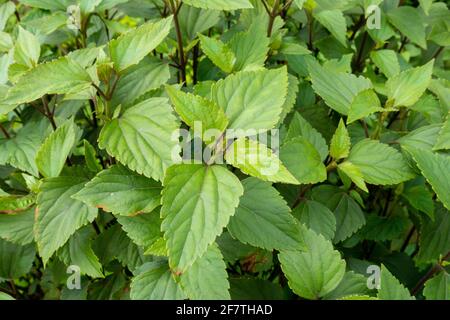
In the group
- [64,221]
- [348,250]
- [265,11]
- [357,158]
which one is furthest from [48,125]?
[348,250]

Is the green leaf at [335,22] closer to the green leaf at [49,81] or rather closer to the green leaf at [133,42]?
the green leaf at [133,42]

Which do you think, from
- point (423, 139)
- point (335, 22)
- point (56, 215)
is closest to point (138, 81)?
point (56, 215)

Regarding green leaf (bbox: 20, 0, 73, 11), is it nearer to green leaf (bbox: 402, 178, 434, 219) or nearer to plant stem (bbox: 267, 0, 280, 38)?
plant stem (bbox: 267, 0, 280, 38)

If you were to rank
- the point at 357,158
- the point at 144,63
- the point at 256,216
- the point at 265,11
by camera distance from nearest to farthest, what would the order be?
1. the point at 256,216
2. the point at 357,158
3. the point at 144,63
4. the point at 265,11

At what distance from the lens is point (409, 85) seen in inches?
48.8

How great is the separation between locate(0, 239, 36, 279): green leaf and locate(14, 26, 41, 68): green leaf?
1.48 ft

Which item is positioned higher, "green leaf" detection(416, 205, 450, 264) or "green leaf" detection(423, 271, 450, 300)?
"green leaf" detection(423, 271, 450, 300)

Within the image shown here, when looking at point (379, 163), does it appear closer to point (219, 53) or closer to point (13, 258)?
point (219, 53)

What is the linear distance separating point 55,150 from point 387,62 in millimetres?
952

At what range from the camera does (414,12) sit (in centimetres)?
156

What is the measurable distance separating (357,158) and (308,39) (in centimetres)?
57

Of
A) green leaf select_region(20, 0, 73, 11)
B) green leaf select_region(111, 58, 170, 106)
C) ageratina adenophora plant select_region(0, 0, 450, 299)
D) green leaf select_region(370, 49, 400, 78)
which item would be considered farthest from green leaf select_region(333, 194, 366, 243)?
green leaf select_region(20, 0, 73, 11)

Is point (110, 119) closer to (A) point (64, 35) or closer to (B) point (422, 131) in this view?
(A) point (64, 35)

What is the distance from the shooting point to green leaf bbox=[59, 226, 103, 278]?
3.75ft
